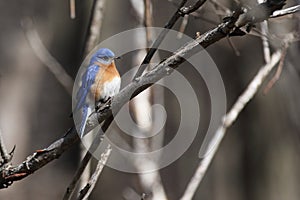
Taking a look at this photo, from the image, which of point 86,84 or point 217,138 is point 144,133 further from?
point 217,138

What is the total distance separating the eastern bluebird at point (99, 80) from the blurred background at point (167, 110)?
3.21 feet

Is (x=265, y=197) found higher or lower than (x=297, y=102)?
lower

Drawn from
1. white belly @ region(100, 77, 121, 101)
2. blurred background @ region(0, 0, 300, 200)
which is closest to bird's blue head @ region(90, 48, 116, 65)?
white belly @ region(100, 77, 121, 101)

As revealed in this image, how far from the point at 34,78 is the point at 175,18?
545 cm

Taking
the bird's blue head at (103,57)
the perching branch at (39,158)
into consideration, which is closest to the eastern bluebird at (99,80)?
the bird's blue head at (103,57)

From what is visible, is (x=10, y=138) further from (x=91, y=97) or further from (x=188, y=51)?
(x=188, y=51)

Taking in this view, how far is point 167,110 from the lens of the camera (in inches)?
203

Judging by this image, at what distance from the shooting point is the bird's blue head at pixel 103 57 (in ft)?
7.97

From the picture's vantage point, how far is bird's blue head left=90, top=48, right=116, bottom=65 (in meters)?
2.43

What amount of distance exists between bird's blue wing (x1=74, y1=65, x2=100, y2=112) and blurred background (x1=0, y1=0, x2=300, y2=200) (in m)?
0.99

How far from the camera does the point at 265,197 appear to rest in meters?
4.98

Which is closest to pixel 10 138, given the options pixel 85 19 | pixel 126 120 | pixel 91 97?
pixel 85 19

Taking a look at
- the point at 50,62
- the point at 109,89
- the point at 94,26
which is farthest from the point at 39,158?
the point at 50,62

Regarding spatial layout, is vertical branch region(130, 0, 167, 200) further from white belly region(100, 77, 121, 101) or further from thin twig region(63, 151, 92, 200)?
thin twig region(63, 151, 92, 200)
